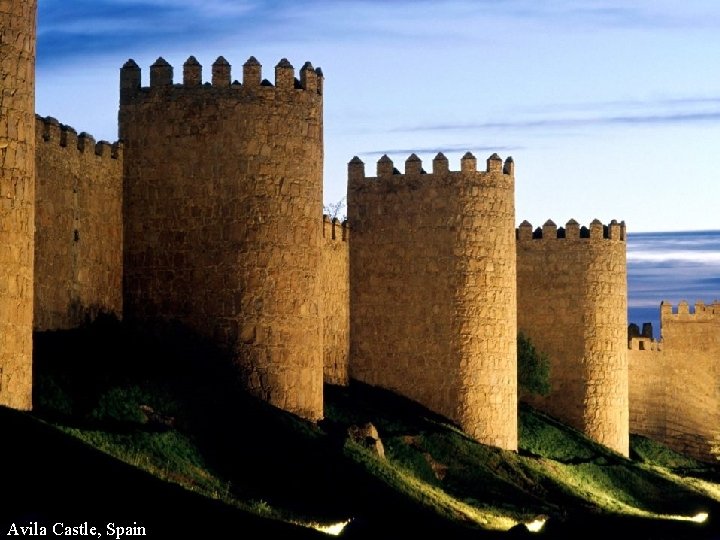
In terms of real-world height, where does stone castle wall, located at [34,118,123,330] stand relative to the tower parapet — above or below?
below

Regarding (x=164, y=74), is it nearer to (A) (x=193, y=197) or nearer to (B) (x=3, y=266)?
(A) (x=193, y=197)

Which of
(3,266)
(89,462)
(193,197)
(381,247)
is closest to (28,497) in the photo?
(89,462)

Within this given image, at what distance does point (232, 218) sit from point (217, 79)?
6.39 ft

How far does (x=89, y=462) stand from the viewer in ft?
62.7

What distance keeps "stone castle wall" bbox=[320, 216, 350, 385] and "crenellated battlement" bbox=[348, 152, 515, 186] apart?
1.09m

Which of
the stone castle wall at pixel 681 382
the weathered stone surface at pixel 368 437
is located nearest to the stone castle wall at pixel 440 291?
the weathered stone surface at pixel 368 437

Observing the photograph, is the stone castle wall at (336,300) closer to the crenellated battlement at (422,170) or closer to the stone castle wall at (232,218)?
the crenellated battlement at (422,170)

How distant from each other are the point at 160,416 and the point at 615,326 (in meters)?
17.2

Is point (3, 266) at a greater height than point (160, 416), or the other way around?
point (3, 266)

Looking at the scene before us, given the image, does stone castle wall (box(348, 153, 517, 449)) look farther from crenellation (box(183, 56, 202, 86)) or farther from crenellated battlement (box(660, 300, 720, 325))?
crenellated battlement (box(660, 300, 720, 325))

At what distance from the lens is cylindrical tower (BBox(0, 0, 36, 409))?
65.5 feet

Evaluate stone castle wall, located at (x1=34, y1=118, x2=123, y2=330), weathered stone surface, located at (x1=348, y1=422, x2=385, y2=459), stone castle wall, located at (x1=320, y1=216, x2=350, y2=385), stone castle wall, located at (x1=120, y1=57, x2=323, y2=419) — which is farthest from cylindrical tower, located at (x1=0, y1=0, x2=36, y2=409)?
stone castle wall, located at (x1=320, y1=216, x2=350, y2=385)

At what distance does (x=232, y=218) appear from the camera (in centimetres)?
2647

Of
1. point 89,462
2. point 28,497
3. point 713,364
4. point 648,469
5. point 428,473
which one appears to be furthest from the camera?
point 713,364
